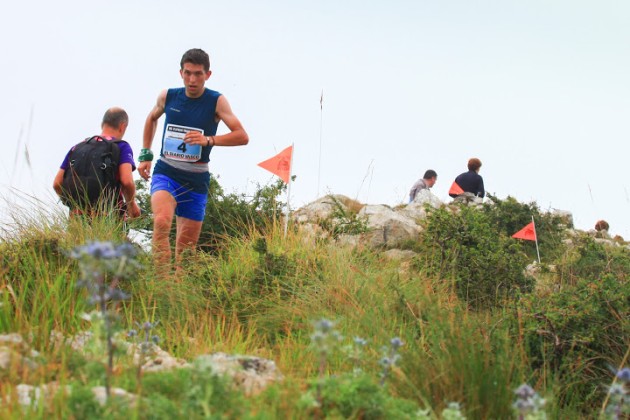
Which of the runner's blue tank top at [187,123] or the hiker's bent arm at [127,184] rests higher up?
the runner's blue tank top at [187,123]

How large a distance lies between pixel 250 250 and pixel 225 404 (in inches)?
219

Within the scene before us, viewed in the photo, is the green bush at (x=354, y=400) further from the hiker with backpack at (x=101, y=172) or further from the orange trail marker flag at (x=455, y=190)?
the orange trail marker flag at (x=455, y=190)

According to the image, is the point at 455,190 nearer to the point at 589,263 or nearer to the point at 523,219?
the point at 523,219

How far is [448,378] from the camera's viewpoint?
4043mm

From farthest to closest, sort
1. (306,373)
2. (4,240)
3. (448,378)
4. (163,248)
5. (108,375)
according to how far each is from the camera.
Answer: (163,248), (4,240), (306,373), (448,378), (108,375)

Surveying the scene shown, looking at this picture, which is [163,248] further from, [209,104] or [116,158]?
[209,104]

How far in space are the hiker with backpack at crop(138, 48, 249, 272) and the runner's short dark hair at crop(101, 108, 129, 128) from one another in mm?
535

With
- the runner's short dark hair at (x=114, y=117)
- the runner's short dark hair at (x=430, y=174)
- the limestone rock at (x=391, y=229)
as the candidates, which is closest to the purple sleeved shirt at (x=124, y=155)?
the runner's short dark hair at (x=114, y=117)

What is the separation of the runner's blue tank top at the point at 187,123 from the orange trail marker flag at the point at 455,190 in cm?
1225

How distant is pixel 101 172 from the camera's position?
7227 mm

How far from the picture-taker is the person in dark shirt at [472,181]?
62.6 feet

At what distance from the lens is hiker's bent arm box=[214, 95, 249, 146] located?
7.65 metres

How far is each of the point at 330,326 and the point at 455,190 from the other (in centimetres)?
1701

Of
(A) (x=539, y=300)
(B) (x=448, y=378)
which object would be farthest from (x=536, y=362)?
(B) (x=448, y=378)
